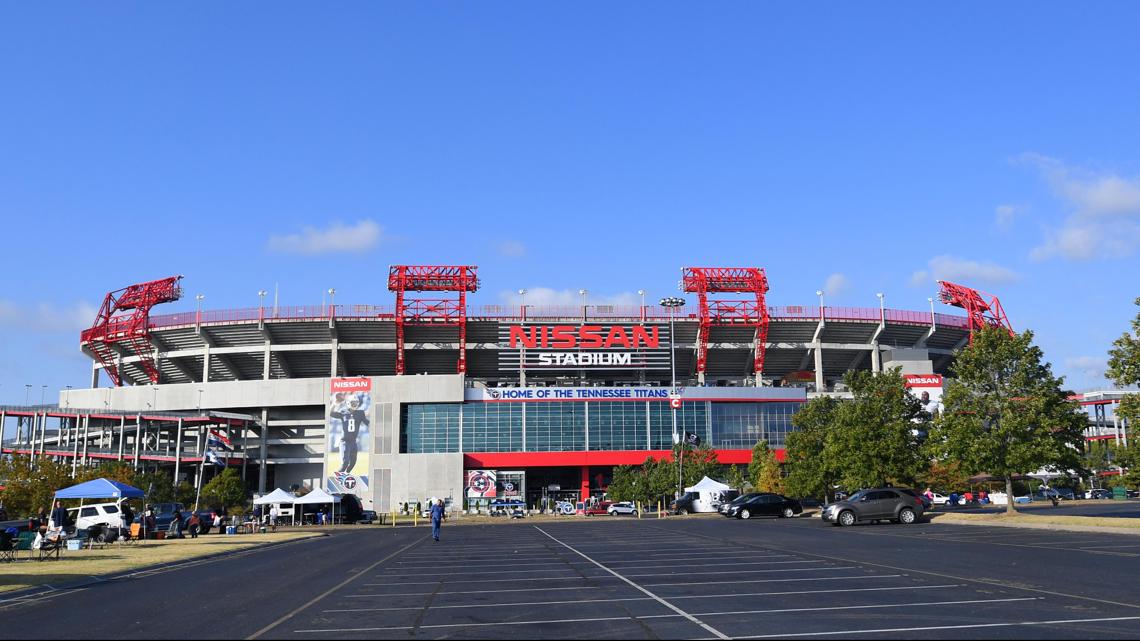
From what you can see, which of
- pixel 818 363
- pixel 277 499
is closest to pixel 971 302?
pixel 818 363

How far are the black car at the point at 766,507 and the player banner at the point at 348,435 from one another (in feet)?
168

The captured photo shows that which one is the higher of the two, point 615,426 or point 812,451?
point 615,426

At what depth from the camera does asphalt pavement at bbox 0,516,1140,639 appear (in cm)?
1204

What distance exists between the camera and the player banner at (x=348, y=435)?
9362 centimetres

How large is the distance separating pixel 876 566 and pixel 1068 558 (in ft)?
16.5

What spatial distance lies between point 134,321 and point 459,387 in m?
38.9

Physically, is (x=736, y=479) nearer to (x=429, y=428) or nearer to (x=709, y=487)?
(x=709, y=487)

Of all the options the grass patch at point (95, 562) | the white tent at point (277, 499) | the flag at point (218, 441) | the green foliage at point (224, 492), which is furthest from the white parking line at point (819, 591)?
the flag at point (218, 441)

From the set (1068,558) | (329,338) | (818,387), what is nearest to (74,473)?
(329,338)

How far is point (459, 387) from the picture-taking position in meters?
97.3

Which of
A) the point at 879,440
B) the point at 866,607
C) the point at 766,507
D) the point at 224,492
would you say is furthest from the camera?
the point at 224,492

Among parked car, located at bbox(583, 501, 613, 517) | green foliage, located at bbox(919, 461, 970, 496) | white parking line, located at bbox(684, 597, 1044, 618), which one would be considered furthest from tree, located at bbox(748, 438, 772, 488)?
white parking line, located at bbox(684, 597, 1044, 618)

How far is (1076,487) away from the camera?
88.5 m

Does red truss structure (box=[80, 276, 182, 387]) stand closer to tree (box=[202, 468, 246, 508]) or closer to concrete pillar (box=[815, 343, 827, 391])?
tree (box=[202, 468, 246, 508])
